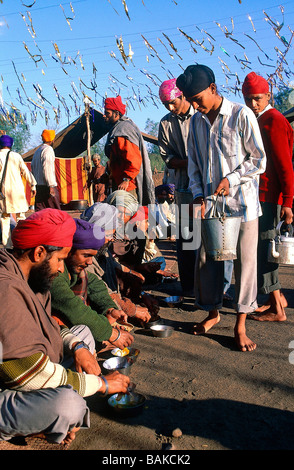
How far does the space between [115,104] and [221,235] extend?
9.34 feet

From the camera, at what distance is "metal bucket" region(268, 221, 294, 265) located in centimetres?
372

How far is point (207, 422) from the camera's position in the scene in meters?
2.33

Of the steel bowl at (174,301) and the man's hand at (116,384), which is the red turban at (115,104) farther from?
the man's hand at (116,384)

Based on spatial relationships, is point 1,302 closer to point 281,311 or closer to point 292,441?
point 292,441

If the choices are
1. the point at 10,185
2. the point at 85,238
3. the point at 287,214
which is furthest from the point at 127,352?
the point at 10,185

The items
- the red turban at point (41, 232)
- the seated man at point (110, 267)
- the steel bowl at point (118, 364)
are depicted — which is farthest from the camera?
the seated man at point (110, 267)

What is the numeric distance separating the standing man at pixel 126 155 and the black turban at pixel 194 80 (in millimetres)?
1859

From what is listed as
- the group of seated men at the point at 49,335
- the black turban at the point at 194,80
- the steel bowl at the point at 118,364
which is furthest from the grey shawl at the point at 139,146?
the steel bowl at the point at 118,364

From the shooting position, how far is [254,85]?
3754 mm

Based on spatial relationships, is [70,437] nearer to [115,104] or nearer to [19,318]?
[19,318]

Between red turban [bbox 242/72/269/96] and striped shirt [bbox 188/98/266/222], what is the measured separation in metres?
0.54

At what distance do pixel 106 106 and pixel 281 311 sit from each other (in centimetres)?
314

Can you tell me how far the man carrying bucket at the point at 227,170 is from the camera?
3271 mm

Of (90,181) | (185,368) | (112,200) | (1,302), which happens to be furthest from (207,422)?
(90,181)
